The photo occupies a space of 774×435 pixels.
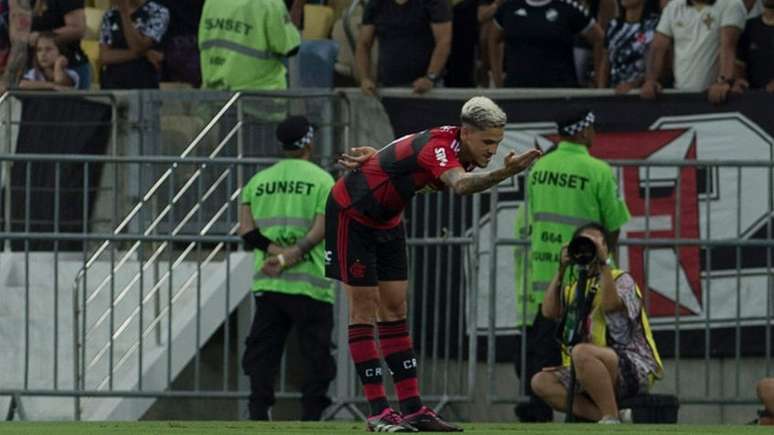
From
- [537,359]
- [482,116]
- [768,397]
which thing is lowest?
[768,397]

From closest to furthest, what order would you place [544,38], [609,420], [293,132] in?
[609,420] → [293,132] → [544,38]

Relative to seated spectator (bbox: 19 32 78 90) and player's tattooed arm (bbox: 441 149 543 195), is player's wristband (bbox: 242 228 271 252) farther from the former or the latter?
player's tattooed arm (bbox: 441 149 543 195)

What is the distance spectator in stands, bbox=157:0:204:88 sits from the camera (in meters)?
20.9

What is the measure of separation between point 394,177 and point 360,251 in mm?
501

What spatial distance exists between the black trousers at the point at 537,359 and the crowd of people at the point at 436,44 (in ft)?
7.55

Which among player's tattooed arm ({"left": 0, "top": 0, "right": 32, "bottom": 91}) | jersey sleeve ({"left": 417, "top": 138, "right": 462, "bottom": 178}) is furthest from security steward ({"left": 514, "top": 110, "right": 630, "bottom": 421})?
player's tattooed arm ({"left": 0, "top": 0, "right": 32, "bottom": 91})

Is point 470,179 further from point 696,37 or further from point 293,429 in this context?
point 696,37

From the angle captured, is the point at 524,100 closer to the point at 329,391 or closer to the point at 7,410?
the point at 329,391

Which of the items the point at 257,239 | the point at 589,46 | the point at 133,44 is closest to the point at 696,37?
the point at 589,46

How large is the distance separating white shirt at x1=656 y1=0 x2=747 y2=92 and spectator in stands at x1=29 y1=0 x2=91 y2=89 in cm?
530

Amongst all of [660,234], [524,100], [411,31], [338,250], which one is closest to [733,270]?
[660,234]

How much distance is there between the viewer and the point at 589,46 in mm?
19500

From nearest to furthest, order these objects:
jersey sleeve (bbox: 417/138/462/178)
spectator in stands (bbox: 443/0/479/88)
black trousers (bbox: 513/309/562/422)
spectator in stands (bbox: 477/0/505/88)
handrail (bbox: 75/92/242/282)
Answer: jersey sleeve (bbox: 417/138/462/178) → black trousers (bbox: 513/309/562/422) → handrail (bbox: 75/92/242/282) → spectator in stands (bbox: 477/0/505/88) → spectator in stands (bbox: 443/0/479/88)

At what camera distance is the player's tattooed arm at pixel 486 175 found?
11.8m
